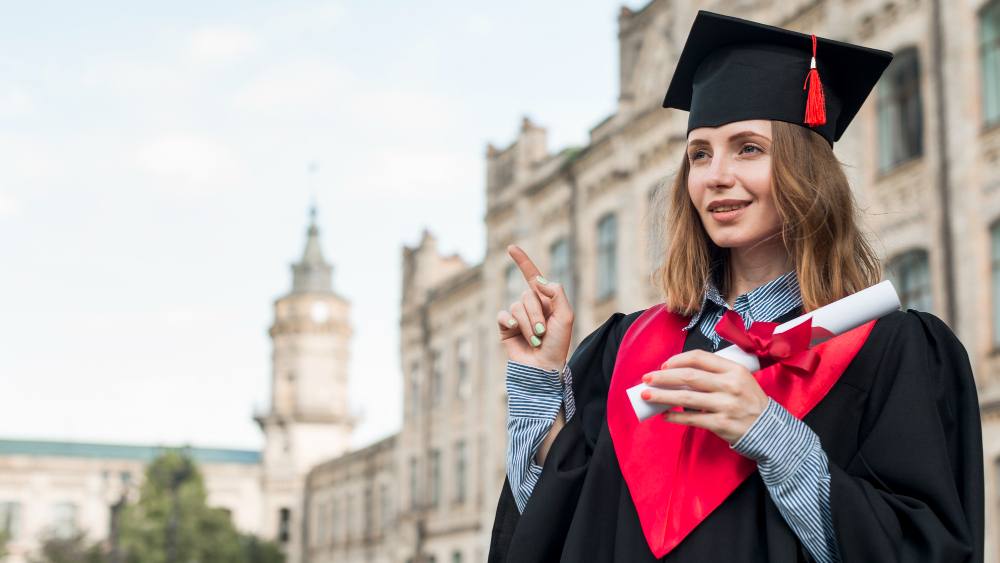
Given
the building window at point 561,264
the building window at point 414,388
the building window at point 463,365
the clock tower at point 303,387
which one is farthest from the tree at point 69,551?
the building window at point 561,264

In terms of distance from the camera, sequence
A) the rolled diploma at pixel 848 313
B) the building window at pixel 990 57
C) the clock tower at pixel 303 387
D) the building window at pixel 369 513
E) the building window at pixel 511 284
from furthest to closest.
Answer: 1. the clock tower at pixel 303 387
2. the building window at pixel 369 513
3. the building window at pixel 511 284
4. the building window at pixel 990 57
5. the rolled diploma at pixel 848 313

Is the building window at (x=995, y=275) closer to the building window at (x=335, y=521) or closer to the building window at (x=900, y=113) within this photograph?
the building window at (x=900, y=113)

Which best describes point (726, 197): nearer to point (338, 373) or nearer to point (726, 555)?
point (726, 555)

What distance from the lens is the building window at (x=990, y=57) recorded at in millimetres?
14594

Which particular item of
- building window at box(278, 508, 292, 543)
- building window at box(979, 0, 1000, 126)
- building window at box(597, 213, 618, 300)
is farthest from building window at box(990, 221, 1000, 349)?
building window at box(278, 508, 292, 543)

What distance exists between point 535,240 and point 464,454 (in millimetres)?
7039

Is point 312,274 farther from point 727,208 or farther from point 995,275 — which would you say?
point 727,208

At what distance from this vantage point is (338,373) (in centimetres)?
6569

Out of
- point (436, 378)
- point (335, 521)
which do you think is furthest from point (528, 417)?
point (335, 521)

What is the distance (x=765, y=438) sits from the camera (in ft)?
6.72

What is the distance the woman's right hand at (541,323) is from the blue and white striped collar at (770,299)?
0.94 ft

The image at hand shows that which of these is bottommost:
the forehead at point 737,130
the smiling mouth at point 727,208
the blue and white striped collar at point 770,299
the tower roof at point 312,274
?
the blue and white striped collar at point 770,299

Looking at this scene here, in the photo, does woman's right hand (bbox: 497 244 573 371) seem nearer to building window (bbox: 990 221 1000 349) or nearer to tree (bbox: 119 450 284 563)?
building window (bbox: 990 221 1000 349)

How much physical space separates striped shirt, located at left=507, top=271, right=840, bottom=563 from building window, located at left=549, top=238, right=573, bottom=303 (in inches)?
893
